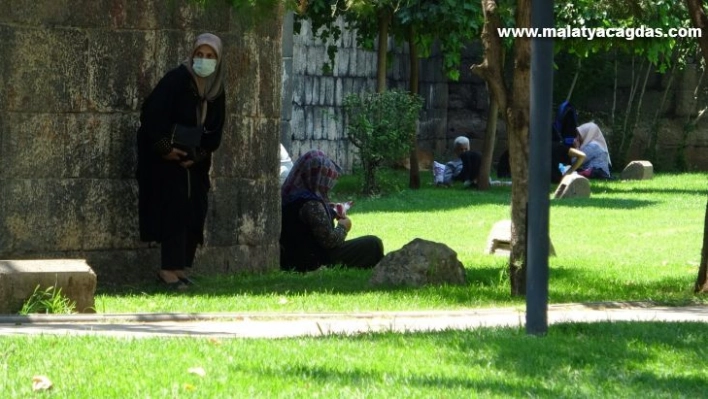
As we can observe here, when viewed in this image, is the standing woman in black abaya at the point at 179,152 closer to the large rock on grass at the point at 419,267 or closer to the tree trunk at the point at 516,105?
the large rock on grass at the point at 419,267

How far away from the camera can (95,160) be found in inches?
487

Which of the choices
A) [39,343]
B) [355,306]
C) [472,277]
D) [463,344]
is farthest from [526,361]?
[472,277]

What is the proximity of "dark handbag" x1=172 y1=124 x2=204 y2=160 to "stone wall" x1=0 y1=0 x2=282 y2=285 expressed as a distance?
503mm

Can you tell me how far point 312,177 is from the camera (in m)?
13.3

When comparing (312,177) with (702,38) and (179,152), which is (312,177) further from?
(702,38)

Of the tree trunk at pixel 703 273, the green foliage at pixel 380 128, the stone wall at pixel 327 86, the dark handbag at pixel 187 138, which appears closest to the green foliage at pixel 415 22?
the stone wall at pixel 327 86

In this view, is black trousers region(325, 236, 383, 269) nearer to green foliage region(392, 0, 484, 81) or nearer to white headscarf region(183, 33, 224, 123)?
white headscarf region(183, 33, 224, 123)

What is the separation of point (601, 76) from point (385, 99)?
7957 mm

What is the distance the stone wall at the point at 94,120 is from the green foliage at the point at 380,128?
10.1m

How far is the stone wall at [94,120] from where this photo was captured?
1202 cm

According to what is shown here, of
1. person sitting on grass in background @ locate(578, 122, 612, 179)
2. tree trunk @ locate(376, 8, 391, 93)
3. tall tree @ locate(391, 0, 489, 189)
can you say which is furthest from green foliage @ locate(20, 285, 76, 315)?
person sitting on grass in background @ locate(578, 122, 612, 179)

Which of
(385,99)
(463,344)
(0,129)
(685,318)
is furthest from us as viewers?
(385,99)

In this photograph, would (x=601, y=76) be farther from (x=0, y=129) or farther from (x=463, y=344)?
(x=463, y=344)

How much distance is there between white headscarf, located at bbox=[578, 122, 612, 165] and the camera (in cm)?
2786
